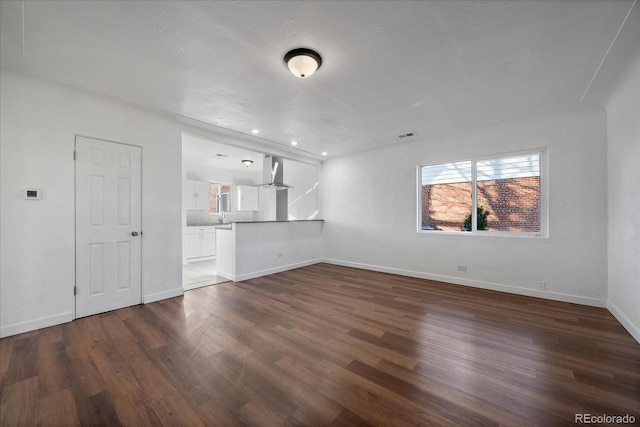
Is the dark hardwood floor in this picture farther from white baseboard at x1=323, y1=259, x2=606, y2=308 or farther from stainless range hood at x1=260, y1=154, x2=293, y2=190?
stainless range hood at x1=260, y1=154, x2=293, y2=190

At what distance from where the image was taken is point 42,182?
8.86ft

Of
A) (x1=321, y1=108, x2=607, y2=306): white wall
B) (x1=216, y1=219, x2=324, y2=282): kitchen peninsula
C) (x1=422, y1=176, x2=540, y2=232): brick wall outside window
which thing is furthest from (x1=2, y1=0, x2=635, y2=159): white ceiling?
(x1=216, y1=219, x2=324, y2=282): kitchen peninsula

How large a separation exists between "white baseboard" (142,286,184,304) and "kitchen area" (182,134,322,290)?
1.28ft

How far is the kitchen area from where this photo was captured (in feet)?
15.7

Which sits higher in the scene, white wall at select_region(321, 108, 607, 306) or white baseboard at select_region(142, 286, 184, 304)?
white wall at select_region(321, 108, 607, 306)

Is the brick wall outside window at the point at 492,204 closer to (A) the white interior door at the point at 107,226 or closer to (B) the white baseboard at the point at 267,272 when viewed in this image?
(B) the white baseboard at the point at 267,272

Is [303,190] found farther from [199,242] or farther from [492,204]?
[492,204]

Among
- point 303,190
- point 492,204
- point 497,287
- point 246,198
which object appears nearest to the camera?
point 497,287

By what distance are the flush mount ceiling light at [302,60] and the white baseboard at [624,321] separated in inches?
156

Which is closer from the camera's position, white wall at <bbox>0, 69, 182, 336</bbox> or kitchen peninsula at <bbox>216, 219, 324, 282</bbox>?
white wall at <bbox>0, 69, 182, 336</bbox>

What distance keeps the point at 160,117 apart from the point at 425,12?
3556mm

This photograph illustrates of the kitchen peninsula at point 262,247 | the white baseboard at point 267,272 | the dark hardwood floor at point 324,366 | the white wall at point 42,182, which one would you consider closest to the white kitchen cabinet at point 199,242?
the kitchen peninsula at point 262,247

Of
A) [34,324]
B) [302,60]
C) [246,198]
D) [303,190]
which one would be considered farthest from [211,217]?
[302,60]

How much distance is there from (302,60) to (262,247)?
3.65m
